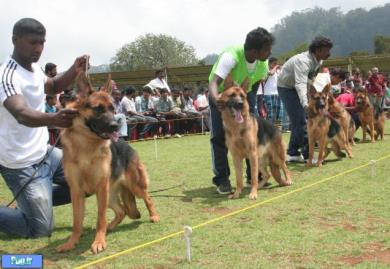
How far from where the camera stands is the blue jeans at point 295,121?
27.5 ft

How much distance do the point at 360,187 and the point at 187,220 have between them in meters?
2.51

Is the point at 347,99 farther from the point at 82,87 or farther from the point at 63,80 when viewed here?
the point at 82,87

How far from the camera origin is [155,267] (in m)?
3.40

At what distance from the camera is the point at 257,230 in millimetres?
4238

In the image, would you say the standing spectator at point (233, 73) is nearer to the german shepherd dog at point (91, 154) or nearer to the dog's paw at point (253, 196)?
the dog's paw at point (253, 196)

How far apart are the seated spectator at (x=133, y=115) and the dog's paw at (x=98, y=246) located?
1140cm

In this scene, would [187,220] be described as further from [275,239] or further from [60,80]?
[60,80]

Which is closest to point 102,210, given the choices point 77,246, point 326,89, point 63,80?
point 77,246

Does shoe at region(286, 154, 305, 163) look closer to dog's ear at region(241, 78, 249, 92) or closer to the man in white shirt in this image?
dog's ear at region(241, 78, 249, 92)

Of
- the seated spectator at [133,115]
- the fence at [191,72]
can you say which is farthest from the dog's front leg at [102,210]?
the fence at [191,72]

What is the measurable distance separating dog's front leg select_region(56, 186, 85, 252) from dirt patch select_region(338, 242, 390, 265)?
2194 mm

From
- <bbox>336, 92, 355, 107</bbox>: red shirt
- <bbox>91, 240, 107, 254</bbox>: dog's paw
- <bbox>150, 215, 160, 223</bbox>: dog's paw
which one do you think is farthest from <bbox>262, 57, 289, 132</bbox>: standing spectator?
<bbox>91, 240, 107, 254</bbox>: dog's paw

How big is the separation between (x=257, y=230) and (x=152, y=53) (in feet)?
275

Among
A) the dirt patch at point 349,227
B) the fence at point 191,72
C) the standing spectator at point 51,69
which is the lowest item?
the dirt patch at point 349,227
